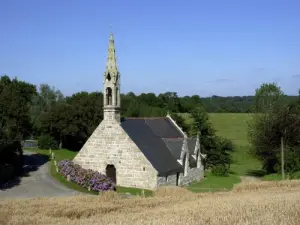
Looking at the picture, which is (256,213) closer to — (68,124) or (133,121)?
(133,121)

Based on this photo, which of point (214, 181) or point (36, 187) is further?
point (214, 181)

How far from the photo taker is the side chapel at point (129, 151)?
1427 inches

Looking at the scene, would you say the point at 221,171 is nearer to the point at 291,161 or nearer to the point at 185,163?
the point at 291,161

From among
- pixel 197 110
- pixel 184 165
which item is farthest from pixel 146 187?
pixel 197 110

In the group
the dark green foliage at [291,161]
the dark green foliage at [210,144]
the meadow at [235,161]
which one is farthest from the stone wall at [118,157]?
the dark green foliage at [210,144]

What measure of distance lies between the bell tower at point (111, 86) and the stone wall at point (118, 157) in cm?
88

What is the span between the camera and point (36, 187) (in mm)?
34531

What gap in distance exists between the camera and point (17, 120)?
146ft

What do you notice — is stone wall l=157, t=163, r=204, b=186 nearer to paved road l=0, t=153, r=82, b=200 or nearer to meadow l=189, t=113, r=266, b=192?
meadow l=189, t=113, r=266, b=192

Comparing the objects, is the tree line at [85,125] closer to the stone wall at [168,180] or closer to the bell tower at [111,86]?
the bell tower at [111,86]

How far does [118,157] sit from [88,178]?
399 cm

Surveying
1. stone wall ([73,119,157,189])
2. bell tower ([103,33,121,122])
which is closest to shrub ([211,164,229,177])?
stone wall ([73,119,157,189])

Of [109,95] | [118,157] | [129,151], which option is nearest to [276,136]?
[129,151]

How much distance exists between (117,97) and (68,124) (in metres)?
31.7
